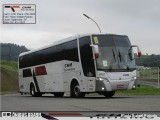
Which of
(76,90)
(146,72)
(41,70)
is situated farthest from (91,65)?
(146,72)

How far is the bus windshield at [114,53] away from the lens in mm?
17641

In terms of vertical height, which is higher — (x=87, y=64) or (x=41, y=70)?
(x=87, y=64)

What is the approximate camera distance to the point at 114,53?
1778cm

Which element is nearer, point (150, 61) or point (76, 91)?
point (150, 61)

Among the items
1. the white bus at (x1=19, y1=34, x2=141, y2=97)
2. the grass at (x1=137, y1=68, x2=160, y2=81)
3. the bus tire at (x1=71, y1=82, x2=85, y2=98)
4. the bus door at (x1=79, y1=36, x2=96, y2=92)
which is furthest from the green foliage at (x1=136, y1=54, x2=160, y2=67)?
the bus tire at (x1=71, y1=82, x2=85, y2=98)

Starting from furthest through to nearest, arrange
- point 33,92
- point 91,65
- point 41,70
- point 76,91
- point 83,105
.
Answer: point 33,92 < point 41,70 < point 76,91 < point 91,65 < point 83,105

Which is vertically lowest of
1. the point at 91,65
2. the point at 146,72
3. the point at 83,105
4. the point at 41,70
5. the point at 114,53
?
the point at 83,105

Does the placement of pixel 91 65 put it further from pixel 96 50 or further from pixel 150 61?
pixel 150 61

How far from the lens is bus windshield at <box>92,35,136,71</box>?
57.9 ft

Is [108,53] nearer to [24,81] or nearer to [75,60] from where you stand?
[75,60]

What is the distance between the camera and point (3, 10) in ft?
34.5

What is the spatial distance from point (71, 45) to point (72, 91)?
1.93 m

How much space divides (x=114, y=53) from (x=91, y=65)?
101cm

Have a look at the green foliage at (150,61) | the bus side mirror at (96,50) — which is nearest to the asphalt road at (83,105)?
the green foliage at (150,61)
